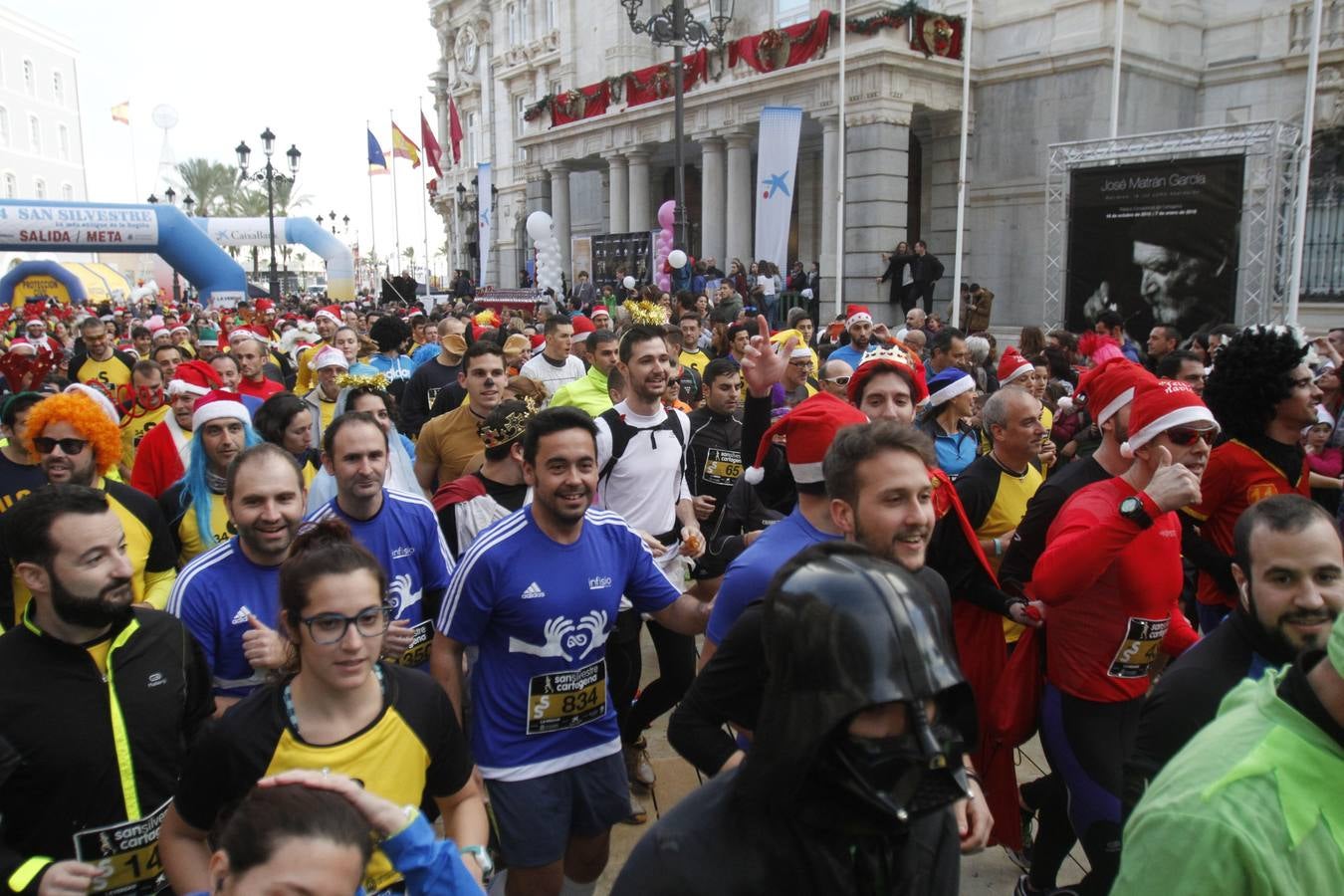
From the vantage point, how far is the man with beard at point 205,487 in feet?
14.2

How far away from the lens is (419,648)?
3.80m

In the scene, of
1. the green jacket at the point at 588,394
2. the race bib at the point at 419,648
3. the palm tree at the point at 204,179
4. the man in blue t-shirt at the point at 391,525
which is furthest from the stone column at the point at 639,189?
the palm tree at the point at 204,179

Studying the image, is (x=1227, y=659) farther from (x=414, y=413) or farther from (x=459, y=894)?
(x=414, y=413)

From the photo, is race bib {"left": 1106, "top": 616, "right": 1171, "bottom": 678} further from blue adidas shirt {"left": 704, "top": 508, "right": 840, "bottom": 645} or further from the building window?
the building window

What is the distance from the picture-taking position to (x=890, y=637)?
4.32 feet

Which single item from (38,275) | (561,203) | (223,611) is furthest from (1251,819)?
(38,275)

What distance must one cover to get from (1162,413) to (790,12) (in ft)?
82.2

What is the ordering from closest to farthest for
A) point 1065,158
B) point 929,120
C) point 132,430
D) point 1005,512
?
point 1005,512
point 132,430
point 1065,158
point 929,120

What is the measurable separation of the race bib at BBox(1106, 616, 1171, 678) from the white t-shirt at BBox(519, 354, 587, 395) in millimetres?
5361

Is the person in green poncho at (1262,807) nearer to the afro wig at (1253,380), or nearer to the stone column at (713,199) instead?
the afro wig at (1253,380)

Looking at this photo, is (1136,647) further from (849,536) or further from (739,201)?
(739,201)

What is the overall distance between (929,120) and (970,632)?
20.4 metres

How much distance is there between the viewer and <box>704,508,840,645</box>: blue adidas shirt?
2746 mm

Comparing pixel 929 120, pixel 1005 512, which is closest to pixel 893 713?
pixel 1005 512
